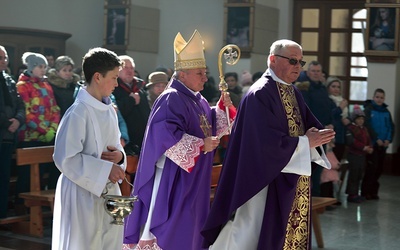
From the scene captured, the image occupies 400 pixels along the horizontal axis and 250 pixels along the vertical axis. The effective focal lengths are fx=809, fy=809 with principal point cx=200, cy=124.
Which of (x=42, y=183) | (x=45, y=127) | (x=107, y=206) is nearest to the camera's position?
(x=107, y=206)

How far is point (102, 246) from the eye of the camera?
454 centimetres

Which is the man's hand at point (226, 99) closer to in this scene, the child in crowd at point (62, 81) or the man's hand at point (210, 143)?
the man's hand at point (210, 143)

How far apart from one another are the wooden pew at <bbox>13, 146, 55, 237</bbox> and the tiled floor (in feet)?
0.35

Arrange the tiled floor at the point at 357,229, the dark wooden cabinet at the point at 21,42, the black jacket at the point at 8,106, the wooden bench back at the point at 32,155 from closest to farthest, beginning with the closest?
the wooden bench back at the point at 32,155
the tiled floor at the point at 357,229
the black jacket at the point at 8,106
the dark wooden cabinet at the point at 21,42

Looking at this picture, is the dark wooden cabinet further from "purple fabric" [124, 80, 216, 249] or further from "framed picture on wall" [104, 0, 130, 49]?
"purple fabric" [124, 80, 216, 249]

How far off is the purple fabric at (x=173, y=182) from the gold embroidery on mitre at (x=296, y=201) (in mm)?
739

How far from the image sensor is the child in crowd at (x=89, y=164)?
442 cm

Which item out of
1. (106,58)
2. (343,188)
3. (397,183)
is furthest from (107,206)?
(397,183)

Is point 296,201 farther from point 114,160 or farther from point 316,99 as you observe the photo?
point 316,99

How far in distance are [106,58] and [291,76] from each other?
1.42 meters

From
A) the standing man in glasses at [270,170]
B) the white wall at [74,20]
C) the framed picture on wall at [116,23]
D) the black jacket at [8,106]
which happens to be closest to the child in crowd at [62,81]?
the black jacket at [8,106]

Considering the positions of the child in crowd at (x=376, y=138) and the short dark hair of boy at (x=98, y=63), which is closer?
the short dark hair of boy at (x=98, y=63)

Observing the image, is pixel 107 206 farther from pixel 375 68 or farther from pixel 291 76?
pixel 375 68

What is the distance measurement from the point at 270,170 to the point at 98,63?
1.36 meters
